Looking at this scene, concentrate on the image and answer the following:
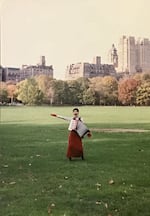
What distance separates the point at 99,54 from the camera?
4.10 m

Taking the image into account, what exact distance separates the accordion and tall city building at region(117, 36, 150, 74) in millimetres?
719

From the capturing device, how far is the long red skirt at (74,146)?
13.0ft

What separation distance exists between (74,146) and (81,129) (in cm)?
22

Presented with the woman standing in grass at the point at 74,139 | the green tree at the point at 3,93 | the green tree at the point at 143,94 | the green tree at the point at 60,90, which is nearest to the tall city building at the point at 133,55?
the green tree at the point at 143,94

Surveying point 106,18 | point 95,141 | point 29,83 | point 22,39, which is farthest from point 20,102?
point 106,18

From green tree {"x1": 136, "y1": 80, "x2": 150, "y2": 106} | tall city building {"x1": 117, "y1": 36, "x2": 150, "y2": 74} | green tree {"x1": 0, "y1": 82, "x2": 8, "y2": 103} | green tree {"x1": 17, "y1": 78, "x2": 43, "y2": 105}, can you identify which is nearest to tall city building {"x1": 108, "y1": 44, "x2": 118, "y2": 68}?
tall city building {"x1": 117, "y1": 36, "x2": 150, "y2": 74}

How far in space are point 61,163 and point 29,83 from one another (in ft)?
3.28

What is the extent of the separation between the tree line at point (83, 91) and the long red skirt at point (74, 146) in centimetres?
37

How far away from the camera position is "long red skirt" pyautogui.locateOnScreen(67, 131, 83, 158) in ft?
13.0

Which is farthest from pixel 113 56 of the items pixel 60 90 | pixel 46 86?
pixel 46 86

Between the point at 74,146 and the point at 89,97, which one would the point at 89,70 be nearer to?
the point at 89,97

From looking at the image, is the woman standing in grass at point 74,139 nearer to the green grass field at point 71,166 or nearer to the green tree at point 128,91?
the green grass field at point 71,166

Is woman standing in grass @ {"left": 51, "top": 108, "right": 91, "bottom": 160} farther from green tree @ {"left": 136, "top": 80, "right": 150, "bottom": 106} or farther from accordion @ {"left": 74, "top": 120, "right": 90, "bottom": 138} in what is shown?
green tree @ {"left": 136, "top": 80, "right": 150, "bottom": 106}

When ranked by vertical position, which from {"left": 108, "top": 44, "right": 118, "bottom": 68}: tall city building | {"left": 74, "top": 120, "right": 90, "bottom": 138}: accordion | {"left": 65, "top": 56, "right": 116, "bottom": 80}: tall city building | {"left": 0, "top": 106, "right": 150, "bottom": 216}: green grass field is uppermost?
{"left": 108, "top": 44, "right": 118, "bottom": 68}: tall city building
